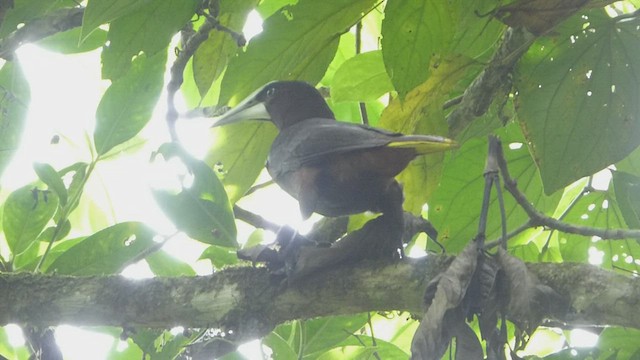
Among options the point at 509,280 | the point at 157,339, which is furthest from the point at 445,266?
the point at 157,339

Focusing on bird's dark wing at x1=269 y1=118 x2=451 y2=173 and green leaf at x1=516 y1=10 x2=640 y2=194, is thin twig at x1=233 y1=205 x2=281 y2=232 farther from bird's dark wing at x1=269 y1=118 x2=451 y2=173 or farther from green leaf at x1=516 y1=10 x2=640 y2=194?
green leaf at x1=516 y1=10 x2=640 y2=194

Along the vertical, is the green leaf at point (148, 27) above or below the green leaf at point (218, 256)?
above

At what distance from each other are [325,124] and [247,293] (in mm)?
631

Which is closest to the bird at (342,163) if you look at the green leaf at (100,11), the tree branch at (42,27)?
the green leaf at (100,11)

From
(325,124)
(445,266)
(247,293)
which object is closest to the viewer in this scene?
(445,266)

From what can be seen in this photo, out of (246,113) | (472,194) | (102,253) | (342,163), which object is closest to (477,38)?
(472,194)

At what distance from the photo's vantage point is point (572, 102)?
214 centimetres

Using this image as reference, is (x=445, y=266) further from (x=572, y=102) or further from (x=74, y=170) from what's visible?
(x=74, y=170)

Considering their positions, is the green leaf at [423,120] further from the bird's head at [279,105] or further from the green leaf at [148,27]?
the green leaf at [148,27]

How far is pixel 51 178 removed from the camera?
239 cm

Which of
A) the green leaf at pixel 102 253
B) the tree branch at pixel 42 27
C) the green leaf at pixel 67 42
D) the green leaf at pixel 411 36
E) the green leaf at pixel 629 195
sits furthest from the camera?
the green leaf at pixel 67 42

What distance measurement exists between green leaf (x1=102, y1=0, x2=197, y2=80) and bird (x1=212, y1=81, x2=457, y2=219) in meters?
0.34

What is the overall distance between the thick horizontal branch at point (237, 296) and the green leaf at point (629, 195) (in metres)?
0.58

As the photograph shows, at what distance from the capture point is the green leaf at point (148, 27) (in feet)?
7.32
